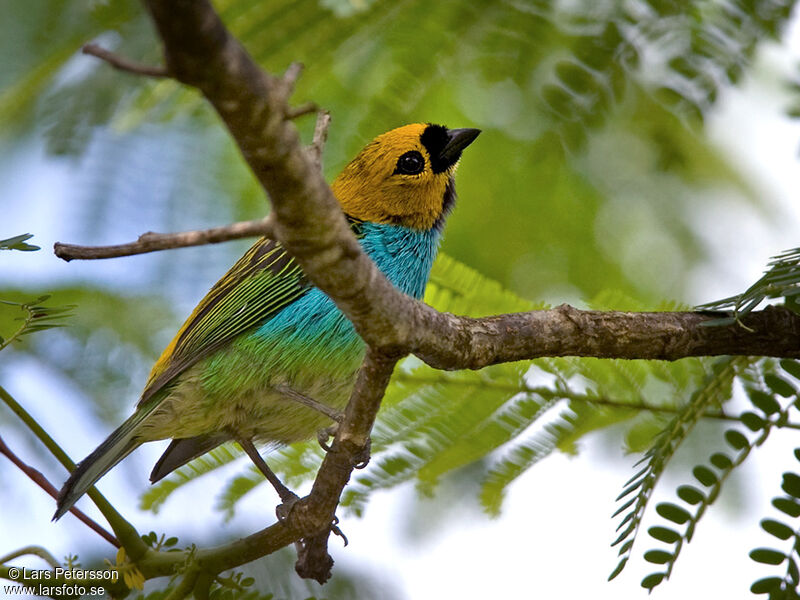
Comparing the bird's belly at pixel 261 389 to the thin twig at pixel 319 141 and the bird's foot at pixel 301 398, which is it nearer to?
the bird's foot at pixel 301 398

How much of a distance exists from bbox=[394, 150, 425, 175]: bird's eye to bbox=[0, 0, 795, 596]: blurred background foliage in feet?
0.93

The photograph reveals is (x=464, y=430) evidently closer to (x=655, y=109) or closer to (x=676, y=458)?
(x=676, y=458)

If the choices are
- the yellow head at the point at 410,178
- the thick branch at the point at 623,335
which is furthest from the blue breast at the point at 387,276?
the thick branch at the point at 623,335

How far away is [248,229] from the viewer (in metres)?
1.82

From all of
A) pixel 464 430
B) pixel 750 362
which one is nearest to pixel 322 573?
pixel 464 430

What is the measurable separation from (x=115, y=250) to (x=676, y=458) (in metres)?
3.02

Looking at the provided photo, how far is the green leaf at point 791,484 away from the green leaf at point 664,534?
293 mm

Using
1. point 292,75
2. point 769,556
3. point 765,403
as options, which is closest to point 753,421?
point 765,403

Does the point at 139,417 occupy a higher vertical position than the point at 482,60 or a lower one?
lower

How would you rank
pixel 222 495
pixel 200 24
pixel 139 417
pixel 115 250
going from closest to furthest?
pixel 200 24 → pixel 115 250 → pixel 222 495 → pixel 139 417

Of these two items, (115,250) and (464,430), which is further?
(464,430)

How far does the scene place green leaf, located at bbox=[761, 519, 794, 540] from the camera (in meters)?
2.36

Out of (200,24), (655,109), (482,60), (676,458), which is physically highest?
(200,24)

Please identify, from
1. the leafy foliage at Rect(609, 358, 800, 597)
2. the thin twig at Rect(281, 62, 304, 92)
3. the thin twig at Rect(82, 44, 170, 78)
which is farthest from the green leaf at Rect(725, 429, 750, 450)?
the thin twig at Rect(82, 44, 170, 78)
